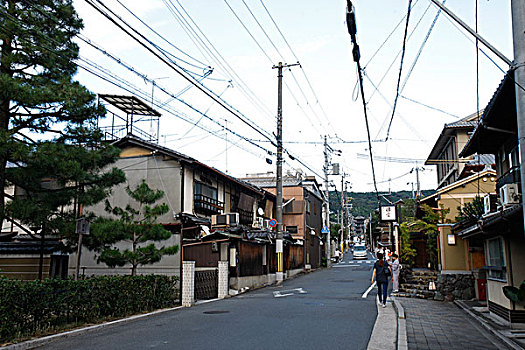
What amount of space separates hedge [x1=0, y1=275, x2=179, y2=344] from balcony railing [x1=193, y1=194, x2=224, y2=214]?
322 inches

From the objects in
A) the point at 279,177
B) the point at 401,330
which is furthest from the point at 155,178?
the point at 401,330

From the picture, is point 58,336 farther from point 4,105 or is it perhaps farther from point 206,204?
point 206,204

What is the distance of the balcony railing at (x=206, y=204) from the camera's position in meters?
24.7

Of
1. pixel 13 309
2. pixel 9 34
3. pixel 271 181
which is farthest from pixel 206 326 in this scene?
pixel 271 181

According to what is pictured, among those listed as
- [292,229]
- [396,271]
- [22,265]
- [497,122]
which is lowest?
[396,271]

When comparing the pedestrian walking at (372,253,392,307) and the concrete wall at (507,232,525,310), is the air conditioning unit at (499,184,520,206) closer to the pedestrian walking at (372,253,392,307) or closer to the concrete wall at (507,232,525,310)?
the concrete wall at (507,232,525,310)

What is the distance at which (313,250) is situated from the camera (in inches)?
1800

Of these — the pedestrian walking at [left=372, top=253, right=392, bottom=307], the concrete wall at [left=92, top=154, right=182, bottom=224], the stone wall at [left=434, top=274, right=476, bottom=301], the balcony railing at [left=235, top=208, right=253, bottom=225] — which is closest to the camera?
the pedestrian walking at [left=372, top=253, right=392, bottom=307]

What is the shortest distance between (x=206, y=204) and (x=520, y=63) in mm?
19430

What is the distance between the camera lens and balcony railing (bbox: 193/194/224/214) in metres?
24.7

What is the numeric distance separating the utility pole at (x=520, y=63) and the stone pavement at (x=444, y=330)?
4438mm

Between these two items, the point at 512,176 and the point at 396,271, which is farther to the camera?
the point at 396,271

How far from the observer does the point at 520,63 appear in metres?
7.71

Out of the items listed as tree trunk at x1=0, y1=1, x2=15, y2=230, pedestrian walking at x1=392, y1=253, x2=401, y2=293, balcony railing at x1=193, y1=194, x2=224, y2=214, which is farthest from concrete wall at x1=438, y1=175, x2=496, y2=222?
tree trunk at x1=0, y1=1, x2=15, y2=230
